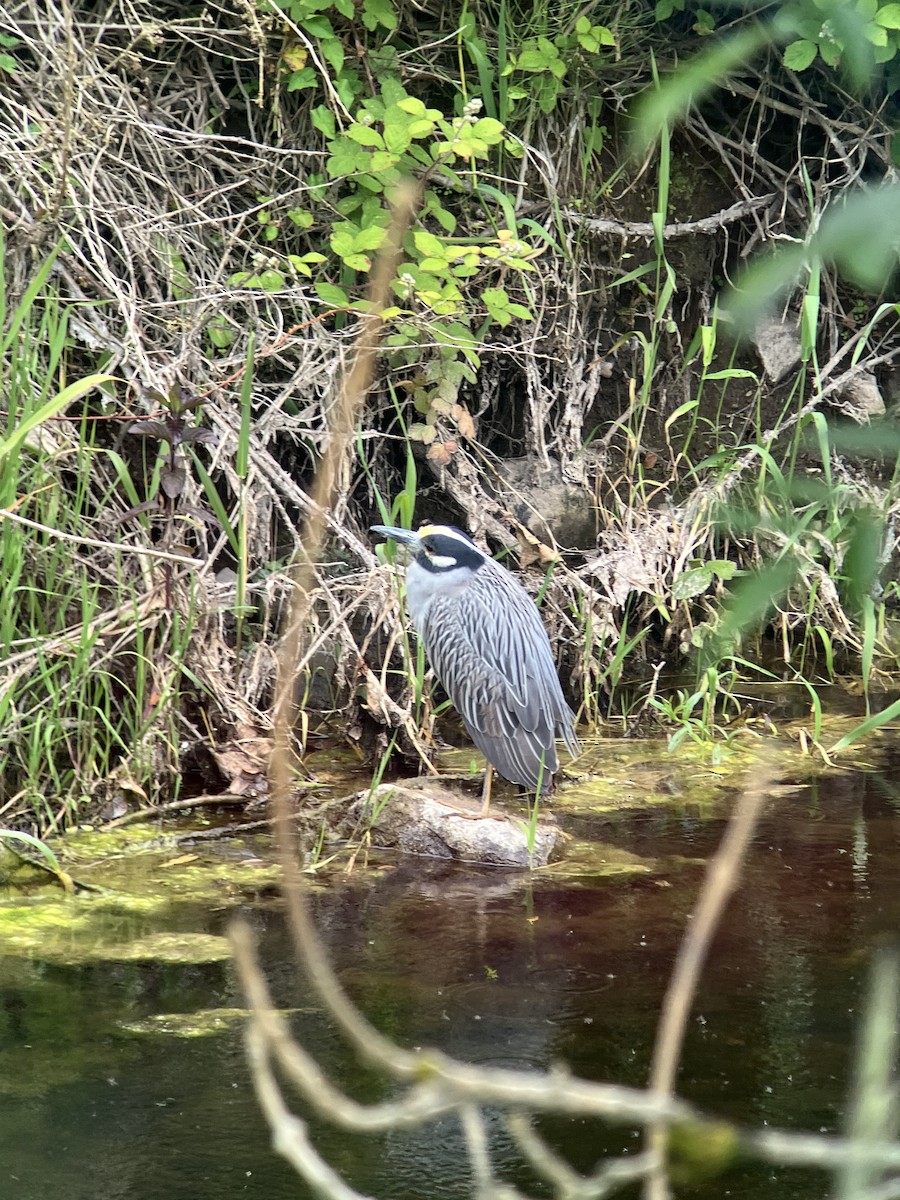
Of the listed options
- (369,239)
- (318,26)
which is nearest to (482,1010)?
(369,239)

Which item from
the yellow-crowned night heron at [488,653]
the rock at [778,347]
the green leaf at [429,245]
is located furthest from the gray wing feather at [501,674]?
the rock at [778,347]

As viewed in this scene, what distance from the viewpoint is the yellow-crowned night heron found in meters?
4.27

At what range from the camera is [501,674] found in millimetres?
4336

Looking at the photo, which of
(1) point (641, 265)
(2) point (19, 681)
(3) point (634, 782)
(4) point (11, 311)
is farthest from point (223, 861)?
(1) point (641, 265)

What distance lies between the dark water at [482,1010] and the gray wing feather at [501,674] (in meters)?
0.33

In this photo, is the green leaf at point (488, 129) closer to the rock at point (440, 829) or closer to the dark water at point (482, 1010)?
the rock at point (440, 829)

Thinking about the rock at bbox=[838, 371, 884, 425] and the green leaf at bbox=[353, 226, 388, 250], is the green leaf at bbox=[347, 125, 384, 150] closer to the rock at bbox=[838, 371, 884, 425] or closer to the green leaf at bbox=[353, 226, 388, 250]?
the green leaf at bbox=[353, 226, 388, 250]

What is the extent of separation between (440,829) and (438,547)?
0.91m

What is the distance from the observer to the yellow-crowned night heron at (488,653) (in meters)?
4.27

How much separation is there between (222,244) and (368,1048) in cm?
466

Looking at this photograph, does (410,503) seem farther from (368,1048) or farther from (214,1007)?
(368,1048)

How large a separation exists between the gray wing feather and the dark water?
33 cm

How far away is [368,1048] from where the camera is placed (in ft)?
2.22

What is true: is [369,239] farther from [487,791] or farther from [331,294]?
[487,791]
